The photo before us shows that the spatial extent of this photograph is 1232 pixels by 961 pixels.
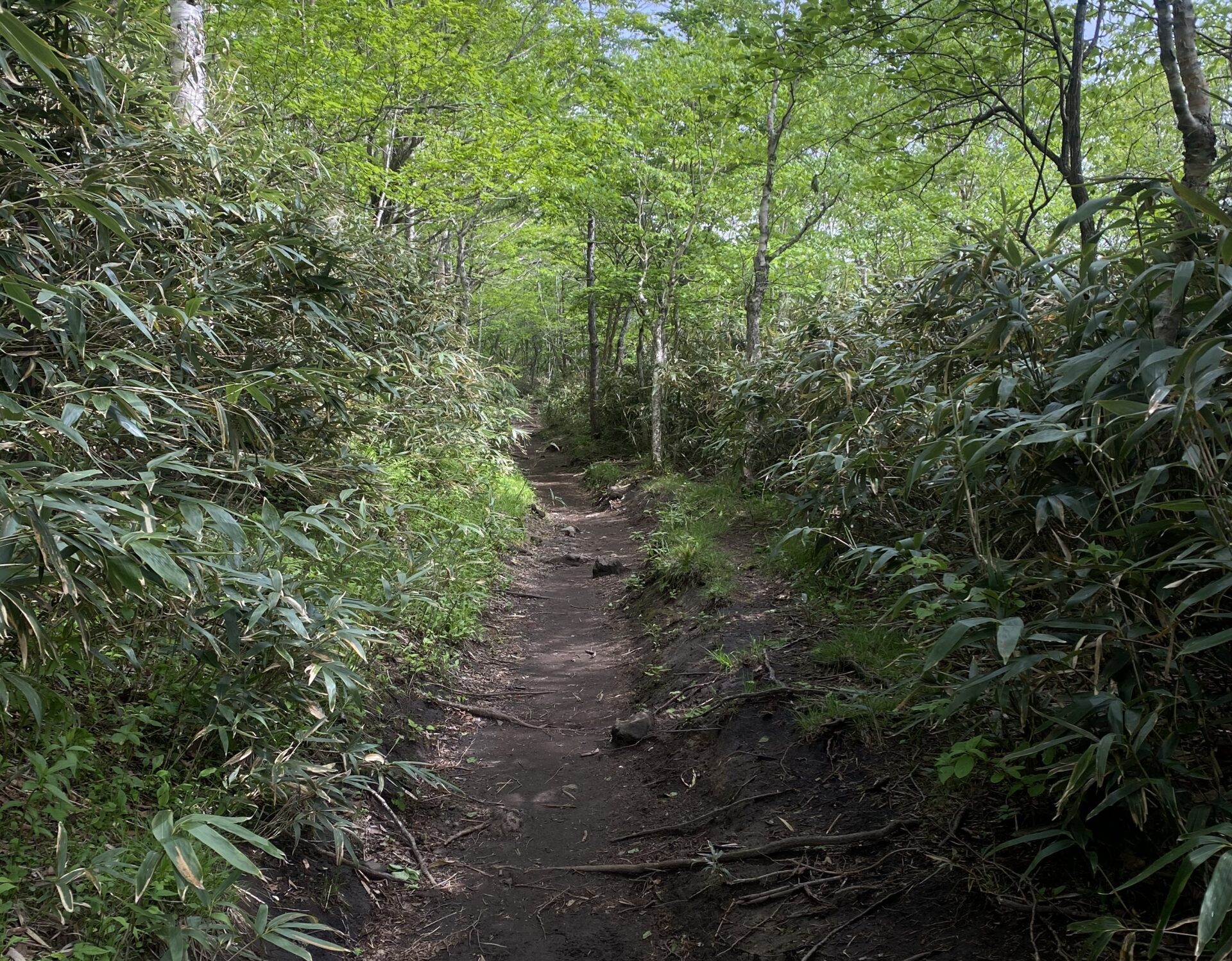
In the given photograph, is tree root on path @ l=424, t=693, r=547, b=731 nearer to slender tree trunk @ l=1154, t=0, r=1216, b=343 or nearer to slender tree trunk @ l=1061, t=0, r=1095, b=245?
slender tree trunk @ l=1154, t=0, r=1216, b=343

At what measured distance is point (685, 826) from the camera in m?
3.70

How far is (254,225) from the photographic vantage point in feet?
12.7

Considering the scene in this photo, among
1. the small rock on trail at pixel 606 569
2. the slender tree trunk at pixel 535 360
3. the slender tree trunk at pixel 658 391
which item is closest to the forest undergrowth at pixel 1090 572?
the small rock on trail at pixel 606 569

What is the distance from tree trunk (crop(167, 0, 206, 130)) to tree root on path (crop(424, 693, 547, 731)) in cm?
407

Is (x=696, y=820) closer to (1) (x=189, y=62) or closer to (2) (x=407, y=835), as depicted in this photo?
(2) (x=407, y=835)

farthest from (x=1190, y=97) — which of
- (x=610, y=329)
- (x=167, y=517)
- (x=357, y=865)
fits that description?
(x=610, y=329)

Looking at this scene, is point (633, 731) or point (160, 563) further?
point (633, 731)

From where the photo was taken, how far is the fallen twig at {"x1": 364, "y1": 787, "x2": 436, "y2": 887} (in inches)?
139

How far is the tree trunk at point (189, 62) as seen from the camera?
4.45m

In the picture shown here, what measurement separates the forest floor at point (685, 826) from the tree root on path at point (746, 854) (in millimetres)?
13

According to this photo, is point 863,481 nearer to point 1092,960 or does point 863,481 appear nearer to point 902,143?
point 1092,960

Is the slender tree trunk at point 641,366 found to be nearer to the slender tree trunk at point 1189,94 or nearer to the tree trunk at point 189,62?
the tree trunk at point 189,62

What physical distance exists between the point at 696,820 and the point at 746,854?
1.70ft

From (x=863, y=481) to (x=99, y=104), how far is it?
14.9 ft
